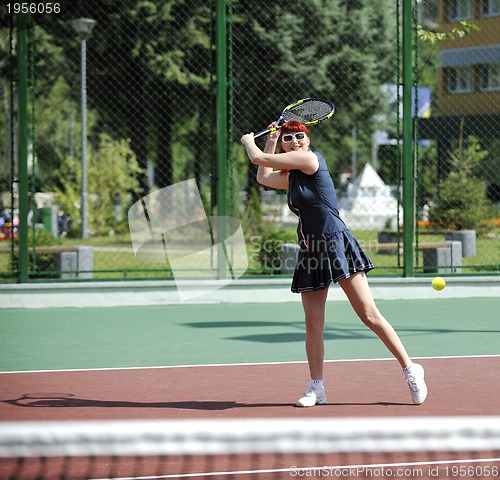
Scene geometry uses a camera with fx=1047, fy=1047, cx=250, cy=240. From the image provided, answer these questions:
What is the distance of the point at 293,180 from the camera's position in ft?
20.2

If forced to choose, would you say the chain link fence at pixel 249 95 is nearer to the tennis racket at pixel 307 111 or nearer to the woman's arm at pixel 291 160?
the tennis racket at pixel 307 111

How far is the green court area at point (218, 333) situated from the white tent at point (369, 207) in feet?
30.7

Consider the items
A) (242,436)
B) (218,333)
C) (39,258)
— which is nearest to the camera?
(242,436)

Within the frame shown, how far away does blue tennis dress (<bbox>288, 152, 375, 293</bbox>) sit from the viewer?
6035 mm

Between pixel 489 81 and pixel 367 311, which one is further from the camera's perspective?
pixel 489 81

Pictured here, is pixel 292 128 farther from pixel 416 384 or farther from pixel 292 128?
pixel 416 384

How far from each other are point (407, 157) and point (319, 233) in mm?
5905

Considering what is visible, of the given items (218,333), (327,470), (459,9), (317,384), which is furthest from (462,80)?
(327,470)

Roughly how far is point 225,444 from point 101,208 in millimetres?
23060

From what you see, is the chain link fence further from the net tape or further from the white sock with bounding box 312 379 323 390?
the net tape

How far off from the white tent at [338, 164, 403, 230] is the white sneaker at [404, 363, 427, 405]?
45.6ft

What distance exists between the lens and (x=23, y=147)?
11375mm

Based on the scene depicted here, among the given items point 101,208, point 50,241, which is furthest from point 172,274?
point 101,208

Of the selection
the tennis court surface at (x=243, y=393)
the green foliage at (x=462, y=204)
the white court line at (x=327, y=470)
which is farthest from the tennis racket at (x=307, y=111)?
the green foliage at (x=462, y=204)
